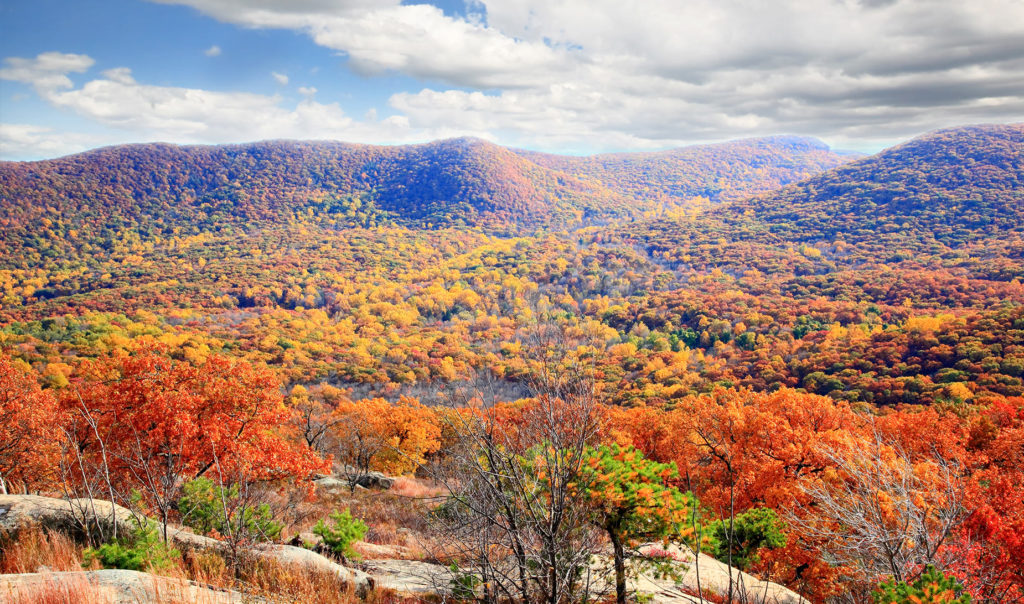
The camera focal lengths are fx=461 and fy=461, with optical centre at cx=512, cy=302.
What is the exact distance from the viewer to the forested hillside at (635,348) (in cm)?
893

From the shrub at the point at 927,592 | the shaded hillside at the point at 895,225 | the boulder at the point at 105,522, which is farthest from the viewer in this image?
the shaded hillside at the point at 895,225

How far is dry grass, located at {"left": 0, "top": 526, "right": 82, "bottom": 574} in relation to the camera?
231 inches

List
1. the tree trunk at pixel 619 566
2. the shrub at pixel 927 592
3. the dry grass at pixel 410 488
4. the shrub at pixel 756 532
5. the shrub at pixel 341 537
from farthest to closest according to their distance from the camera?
the dry grass at pixel 410 488
the shrub at pixel 756 532
the shrub at pixel 341 537
the tree trunk at pixel 619 566
the shrub at pixel 927 592

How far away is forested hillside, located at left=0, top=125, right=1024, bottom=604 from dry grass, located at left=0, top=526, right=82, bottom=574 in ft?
3.63

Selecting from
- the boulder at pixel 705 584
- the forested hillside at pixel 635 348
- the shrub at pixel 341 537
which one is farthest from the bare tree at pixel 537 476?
the shrub at pixel 341 537

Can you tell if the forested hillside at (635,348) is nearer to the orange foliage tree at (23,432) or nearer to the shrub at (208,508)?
the orange foliage tree at (23,432)

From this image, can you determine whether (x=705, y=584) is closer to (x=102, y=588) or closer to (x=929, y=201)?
(x=102, y=588)

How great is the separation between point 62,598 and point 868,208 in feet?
694

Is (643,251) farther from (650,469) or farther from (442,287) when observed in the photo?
(650,469)

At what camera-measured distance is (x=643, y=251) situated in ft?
553

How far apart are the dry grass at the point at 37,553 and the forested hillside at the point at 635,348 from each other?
1105mm

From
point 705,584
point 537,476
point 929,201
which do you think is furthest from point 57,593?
point 929,201

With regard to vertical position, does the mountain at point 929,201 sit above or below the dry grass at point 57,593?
above

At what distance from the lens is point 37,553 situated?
6281 mm
